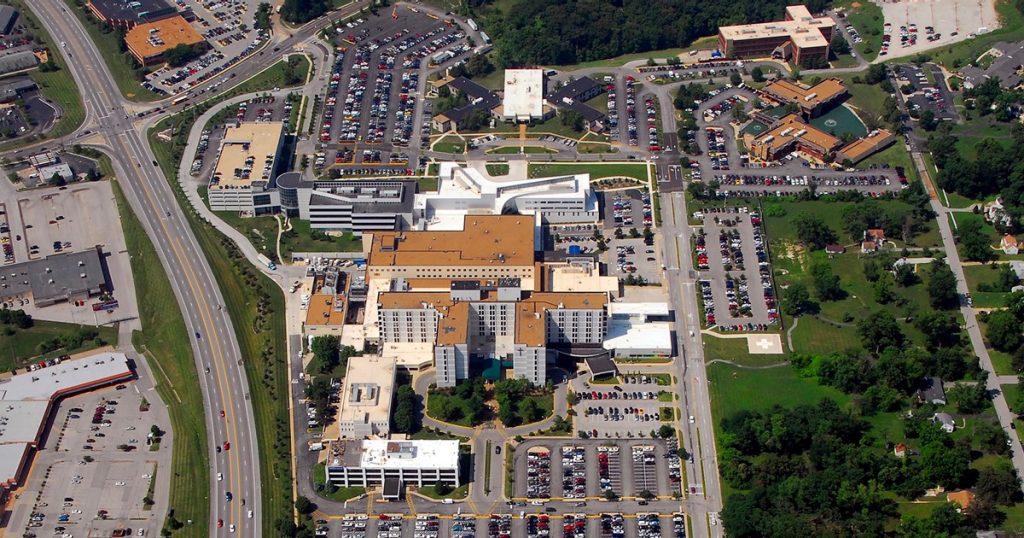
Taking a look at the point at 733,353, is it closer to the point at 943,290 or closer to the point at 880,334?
the point at 880,334

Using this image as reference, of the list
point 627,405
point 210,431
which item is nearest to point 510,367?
→ point 627,405

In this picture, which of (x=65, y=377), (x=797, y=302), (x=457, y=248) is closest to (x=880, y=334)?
(x=797, y=302)

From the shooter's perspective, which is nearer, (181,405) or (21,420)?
(21,420)

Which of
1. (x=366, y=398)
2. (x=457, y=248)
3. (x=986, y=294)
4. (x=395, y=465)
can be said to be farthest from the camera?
(x=986, y=294)

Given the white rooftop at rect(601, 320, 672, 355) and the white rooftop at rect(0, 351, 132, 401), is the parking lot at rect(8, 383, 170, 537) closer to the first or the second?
the white rooftop at rect(0, 351, 132, 401)

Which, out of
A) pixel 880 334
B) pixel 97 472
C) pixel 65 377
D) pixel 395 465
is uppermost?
pixel 880 334

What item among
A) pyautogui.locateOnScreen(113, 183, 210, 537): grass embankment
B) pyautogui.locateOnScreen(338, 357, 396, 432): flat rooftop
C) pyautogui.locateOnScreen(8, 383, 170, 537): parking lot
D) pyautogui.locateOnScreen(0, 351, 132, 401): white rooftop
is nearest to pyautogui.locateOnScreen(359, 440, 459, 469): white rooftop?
pyautogui.locateOnScreen(338, 357, 396, 432): flat rooftop
